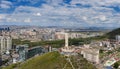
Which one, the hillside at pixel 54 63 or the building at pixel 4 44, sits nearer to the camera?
the hillside at pixel 54 63

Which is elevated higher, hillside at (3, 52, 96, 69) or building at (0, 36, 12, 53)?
hillside at (3, 52, 96, 69)

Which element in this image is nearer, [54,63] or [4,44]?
[54,63]

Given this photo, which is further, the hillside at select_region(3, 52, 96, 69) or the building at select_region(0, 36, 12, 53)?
the building at select_region(0, 36, 12, 53)

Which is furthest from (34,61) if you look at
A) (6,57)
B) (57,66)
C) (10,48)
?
(10,48)

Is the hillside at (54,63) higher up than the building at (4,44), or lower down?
higher up

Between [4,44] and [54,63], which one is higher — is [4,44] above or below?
below

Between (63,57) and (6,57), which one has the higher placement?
(63,57)

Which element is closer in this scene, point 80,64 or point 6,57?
point 80,64

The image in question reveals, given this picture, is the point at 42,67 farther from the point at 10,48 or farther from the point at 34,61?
the point at 10,48

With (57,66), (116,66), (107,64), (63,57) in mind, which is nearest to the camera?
(57,66)

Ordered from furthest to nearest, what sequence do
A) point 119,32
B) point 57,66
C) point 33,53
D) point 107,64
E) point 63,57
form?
point 119,32 < point 33,53 < point 107,64 < point 63,57 < point 57,66
